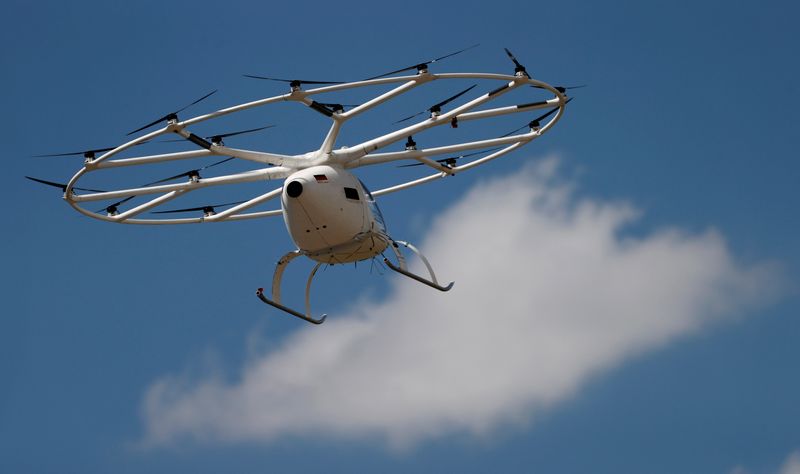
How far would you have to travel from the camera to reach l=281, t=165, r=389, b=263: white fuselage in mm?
52562

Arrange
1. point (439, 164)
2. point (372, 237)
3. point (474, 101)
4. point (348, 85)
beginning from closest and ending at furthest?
point (348, 85)
point (474, 101)
point (372, 237)
point (439, 164)

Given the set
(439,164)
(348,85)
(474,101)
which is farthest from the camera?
(439,164)

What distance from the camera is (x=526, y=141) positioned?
57.9 m

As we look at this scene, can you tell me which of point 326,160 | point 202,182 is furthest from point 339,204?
point 202,182

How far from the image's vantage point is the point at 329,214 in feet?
173

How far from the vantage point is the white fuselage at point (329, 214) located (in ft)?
172

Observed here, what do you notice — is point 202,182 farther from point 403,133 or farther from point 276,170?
point 403,133

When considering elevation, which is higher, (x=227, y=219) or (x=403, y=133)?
(x=227, y=219)

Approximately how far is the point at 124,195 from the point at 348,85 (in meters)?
13.1

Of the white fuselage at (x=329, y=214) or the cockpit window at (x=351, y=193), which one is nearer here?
the white fuselage at (x=329, y=214)

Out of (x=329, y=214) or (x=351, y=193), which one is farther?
(x=351, y=193)

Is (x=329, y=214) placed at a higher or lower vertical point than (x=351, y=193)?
lower

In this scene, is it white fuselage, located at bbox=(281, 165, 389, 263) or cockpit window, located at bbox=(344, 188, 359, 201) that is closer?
white fuselage, located at bbox=(281, 165, 389, 263)

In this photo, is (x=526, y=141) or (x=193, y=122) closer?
(x=193, y=122)
